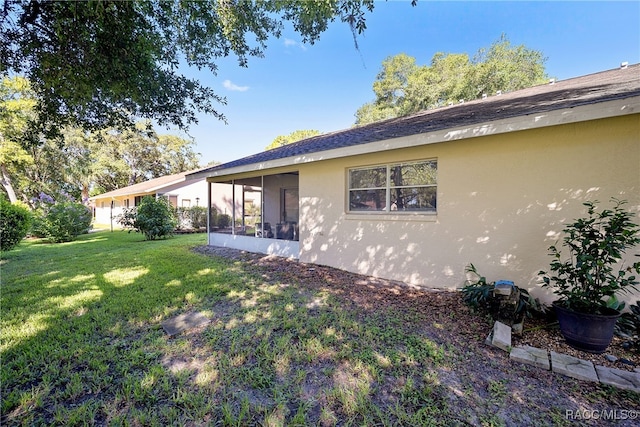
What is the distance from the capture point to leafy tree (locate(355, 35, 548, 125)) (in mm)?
18156

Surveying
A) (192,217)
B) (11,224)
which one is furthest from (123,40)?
(192,217)

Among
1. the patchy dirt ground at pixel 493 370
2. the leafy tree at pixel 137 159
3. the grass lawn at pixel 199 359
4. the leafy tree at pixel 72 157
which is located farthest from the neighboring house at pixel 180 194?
the patchy dirt ground at pixel 493 370

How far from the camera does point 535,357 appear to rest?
2762 mm

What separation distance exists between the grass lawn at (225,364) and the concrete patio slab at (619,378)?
0.57 metres

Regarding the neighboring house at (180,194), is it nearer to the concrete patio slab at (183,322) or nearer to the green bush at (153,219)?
the green bush at (153,219)

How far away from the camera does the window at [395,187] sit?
5215mm

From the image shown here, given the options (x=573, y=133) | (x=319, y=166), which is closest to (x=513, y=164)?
(x=573, y=133)

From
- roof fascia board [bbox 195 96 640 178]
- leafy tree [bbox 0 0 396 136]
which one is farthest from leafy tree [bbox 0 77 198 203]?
roof fascia board [bbox 195 96 640 178]

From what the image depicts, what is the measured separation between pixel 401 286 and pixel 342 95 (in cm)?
1290

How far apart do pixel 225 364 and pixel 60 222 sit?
14.1 m

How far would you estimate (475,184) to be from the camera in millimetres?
4602

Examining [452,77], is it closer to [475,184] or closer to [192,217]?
[475,184]

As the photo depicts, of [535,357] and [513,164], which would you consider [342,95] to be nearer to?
[513,164]

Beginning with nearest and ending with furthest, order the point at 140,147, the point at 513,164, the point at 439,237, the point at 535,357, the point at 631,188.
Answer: the point at 535,357
the point at 631,188
the point at 513,164
the point at 439,237
the point at 140,147
